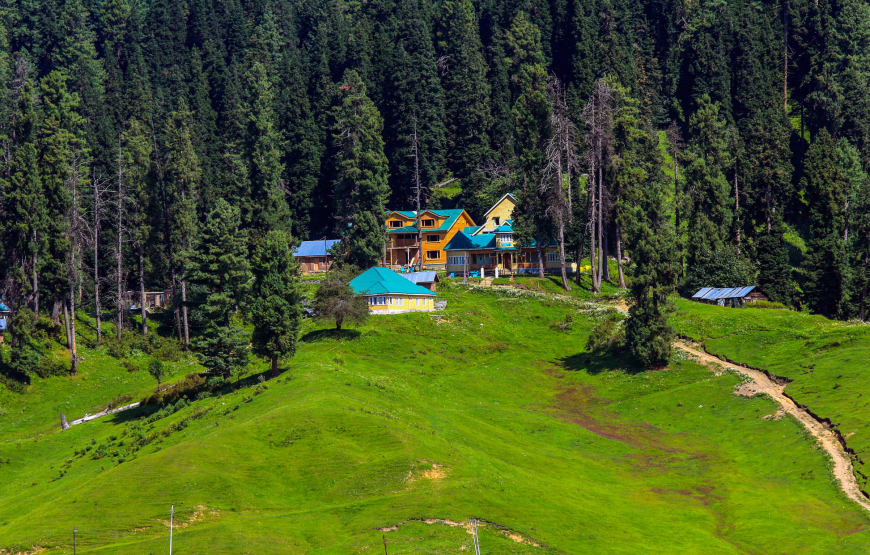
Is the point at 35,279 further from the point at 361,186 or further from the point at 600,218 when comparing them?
the point at 600,218

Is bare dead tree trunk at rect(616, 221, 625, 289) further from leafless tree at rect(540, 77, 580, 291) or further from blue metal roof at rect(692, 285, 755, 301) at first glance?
blue metal roof at rect(692, 285, 755, 301)

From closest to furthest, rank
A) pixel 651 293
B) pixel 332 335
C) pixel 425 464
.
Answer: pixel 425 464, pixel 651 293, pixel 332 335

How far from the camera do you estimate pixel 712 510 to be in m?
59.5

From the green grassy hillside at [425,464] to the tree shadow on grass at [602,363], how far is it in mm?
339

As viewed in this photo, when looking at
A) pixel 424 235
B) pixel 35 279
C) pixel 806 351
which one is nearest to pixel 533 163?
pixel 424 235

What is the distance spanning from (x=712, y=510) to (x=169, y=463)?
1391 inches

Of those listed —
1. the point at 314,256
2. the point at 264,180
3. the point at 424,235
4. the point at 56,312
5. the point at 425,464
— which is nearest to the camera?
the point at 425,464

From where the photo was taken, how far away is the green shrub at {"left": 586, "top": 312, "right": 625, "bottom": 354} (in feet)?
314

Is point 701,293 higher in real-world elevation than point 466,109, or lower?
lower

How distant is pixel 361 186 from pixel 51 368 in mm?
50541


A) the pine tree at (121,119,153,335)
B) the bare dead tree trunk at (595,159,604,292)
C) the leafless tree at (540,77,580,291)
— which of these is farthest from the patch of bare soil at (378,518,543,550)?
the pine tree at (121,119,153,335)

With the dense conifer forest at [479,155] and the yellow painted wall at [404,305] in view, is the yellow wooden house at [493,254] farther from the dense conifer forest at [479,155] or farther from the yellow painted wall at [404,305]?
the yellow painted wall at [404,305]

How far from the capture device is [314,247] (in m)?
152

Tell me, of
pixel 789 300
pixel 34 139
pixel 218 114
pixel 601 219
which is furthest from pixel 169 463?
pixel 218 114
